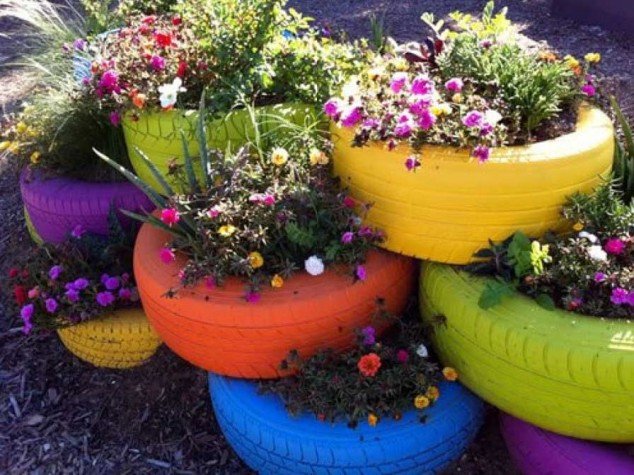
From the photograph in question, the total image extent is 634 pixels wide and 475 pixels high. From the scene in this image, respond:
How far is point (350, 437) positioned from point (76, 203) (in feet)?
5.96

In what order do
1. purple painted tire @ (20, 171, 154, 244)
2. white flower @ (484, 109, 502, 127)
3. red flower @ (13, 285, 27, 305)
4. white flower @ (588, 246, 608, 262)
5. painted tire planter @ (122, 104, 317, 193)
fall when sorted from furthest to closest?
purple painted tire @ (20, 171, 154, 244) < red flower @ (13, 285, 27, 305) < painted tire planter @ (122, 104, 317, 193) < white flower @ (484, 109, 502, 127) < white flower @ (588, 246, 608, 262)

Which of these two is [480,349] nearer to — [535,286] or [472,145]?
[535,286]

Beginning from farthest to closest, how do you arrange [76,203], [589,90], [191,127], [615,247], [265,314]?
[76,203]
[191,127]
[589,90]
[265,314]
[615,247]

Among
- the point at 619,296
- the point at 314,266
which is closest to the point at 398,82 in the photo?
the point at 314,266

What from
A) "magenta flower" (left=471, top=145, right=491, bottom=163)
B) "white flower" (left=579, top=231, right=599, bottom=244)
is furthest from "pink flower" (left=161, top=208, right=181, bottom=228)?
"white flower" (left=579, top=231, right=599, bottom=244)

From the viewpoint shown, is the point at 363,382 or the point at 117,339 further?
the point at 117,339

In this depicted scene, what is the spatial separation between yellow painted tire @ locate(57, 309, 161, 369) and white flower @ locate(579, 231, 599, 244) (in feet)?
6.01

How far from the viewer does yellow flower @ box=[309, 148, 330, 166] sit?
262cm

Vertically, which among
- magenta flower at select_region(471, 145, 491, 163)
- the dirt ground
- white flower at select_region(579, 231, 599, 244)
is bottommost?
the dirt ground

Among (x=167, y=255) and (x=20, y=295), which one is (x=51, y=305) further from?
(x=167, y=255)

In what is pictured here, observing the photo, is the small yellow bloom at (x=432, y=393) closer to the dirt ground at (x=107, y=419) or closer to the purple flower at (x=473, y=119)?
the dirt ground at (x=107, y=419)

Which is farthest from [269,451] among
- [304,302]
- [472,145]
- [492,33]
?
[492,33]

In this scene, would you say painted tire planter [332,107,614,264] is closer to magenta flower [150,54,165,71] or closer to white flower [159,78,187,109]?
white flower [159,78,187,109]

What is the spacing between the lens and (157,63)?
312cm
